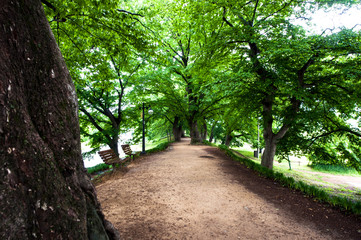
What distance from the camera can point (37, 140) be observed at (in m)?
1.46

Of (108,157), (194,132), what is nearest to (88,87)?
(108,157)

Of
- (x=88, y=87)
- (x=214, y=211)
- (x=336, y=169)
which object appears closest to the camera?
(x=214, y=211)

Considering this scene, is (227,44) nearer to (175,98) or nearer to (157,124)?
(175,98)

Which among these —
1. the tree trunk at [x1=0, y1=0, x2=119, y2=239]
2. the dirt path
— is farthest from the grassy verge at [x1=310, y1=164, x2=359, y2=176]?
the tree trunk at [x1=0, y1=0, x2=119, y2=239]

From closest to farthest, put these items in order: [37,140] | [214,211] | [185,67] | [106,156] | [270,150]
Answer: [37,140] < [214,211] < [106,156] < [270,150] < [185,67]

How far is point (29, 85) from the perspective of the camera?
158cm

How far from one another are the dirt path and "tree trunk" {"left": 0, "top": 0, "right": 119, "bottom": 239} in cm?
160

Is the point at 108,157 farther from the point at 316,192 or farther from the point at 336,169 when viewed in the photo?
the point at 336,169

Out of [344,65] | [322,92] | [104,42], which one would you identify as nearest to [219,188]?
[104,42]

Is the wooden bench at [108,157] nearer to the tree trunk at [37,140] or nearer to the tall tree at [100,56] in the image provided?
the tall tree at [100,56]

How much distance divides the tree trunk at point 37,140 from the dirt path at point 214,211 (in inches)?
63.1

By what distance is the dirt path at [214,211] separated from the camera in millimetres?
3164

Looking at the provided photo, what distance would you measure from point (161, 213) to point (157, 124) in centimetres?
2562

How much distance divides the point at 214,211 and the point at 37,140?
11.9ft
